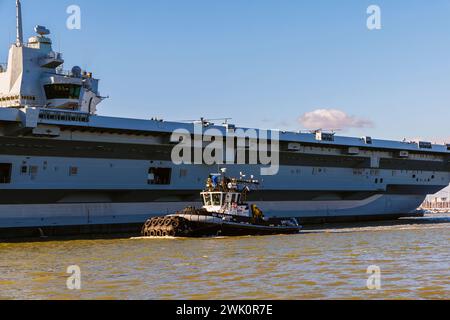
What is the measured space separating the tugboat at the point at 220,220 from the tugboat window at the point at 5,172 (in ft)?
22.7

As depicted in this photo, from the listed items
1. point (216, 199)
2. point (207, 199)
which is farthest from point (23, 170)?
point (216, 199)

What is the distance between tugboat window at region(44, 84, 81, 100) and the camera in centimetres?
4022

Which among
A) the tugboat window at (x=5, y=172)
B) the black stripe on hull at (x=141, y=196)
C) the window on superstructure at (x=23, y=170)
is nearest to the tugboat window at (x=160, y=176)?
the black stripe on hull at (x=141, y=196)

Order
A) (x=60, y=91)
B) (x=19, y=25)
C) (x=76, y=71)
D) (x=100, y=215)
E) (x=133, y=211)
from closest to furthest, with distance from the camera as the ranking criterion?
(x=100, y=215) → (x=133, y=211) → (x=60, y=91) → (x=19, y=25) → (x=76, y=71)

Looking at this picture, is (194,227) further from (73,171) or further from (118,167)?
(73,171)

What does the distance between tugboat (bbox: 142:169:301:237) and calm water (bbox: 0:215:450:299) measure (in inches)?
127

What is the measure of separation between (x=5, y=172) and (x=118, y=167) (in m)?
6.02

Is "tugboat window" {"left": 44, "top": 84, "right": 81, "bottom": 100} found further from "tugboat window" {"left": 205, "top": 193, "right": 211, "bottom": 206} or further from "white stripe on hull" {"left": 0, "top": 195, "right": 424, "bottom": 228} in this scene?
"tugboat window" {"left": 205, "top": 193, "right": 211, "bottom": 206}

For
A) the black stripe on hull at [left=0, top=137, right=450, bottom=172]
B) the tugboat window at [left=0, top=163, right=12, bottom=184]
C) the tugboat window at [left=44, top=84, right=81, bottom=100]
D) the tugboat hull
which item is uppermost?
the tugboat window at [left=44, top=84, right=81, bottom=100]

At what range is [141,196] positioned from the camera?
124ft

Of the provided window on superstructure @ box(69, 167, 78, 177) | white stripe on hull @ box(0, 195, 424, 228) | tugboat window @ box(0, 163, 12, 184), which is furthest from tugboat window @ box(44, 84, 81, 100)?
tugboat window @ box(0, 163, 12, 184)

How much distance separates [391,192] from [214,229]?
976 inches

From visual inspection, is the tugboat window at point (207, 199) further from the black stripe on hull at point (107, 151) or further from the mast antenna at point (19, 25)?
the mast antenna at point (19, 25)
